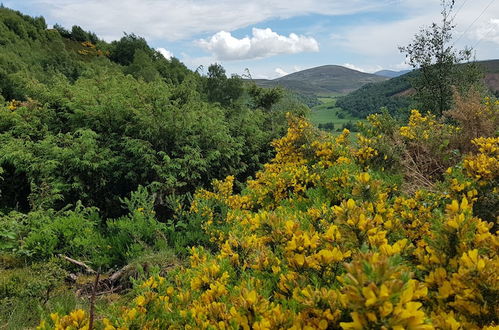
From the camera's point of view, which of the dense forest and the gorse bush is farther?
the dense forest

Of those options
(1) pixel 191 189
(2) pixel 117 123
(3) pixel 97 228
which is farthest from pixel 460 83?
(3) pixel 97 228

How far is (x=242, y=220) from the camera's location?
3.40 metres

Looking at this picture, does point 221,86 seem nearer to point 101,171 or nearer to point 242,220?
point 101,171

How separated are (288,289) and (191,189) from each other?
770 centimetres

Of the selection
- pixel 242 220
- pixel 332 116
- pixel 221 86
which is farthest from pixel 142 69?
pixel 332 116

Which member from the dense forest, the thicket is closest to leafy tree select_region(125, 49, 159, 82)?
the dense forest

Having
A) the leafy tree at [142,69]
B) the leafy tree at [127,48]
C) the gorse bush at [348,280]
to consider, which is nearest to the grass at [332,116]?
the leafy tree at [127,48]

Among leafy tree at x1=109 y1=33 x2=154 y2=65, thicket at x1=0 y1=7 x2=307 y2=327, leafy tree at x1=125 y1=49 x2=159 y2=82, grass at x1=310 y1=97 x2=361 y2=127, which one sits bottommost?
thicket at x1=0 y1=7 x2=307 y2=327

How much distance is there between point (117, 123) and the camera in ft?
28.0

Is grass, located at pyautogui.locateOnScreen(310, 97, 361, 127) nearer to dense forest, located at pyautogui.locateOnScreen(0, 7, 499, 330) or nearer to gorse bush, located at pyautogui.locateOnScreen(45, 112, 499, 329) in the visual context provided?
dense forest, located at pyautogui.locateOnScreen(0, 7, 499, 330)

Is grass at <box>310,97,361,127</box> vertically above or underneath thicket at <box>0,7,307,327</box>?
above

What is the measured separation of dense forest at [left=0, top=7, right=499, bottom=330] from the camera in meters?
1.24

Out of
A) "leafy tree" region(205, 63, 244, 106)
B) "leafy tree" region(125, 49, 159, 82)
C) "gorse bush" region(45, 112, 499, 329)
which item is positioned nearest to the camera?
"gorse bush" region(45, 112, 499, 329)

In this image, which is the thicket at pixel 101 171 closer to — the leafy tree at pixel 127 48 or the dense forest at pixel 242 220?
the dense forest at pixel 242 220
